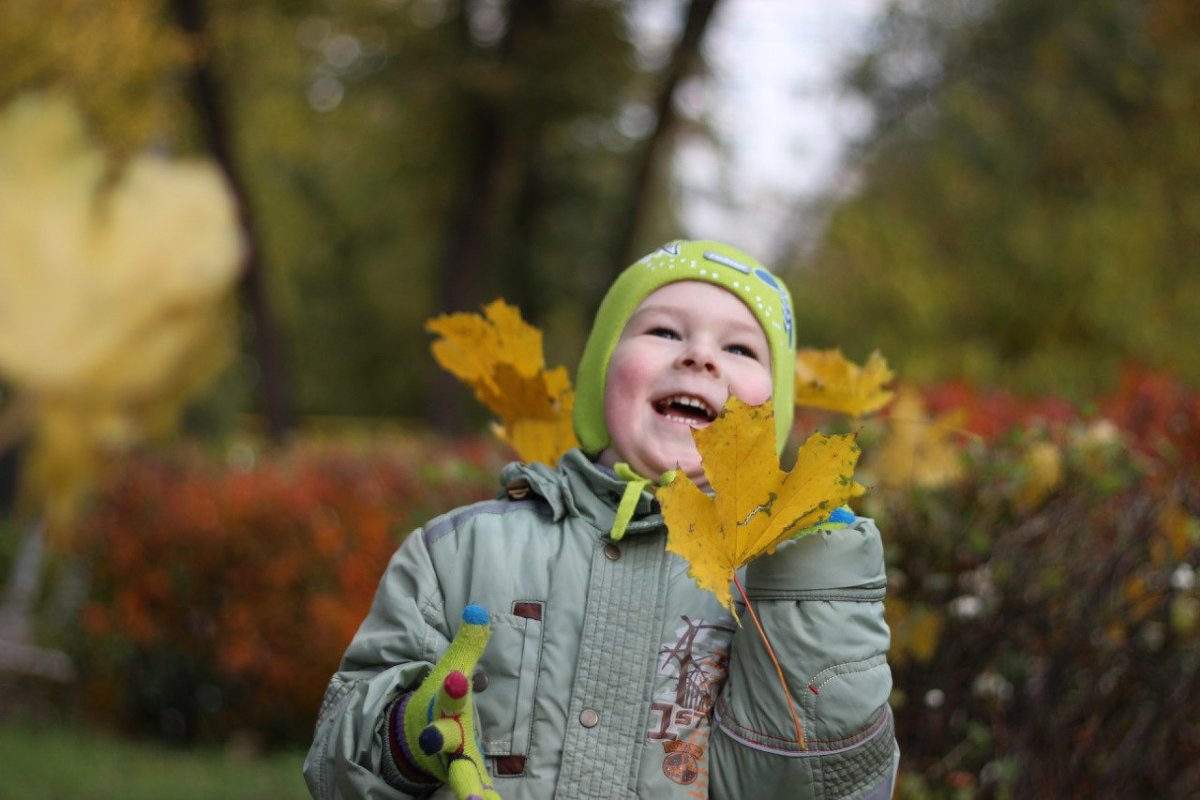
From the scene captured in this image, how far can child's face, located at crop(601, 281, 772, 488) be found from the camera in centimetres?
215

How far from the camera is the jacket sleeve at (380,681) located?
1.91 metres

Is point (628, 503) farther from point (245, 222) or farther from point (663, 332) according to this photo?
point (245, 222)

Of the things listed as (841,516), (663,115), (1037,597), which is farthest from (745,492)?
(663,115)

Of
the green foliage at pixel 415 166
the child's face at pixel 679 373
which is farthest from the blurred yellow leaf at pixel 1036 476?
the green foliage at pixel 415 166

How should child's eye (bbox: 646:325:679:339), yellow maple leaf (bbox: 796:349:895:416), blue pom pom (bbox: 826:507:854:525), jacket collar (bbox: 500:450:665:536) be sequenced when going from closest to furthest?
1. blue pom pom (bbox: 826:507:854:525)
2. jacket collar (bbox: 500:450:665:536)
3. child's eye (bbox: 646:325:679:339)
4. yellow maple leaf (bbox: 796:349:895:416)

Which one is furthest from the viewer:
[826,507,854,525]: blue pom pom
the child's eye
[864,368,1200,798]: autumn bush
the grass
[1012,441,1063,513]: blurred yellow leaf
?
the grass

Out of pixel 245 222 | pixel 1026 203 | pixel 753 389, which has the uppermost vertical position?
pixel 1026 203

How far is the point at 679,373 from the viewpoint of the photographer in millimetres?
2166

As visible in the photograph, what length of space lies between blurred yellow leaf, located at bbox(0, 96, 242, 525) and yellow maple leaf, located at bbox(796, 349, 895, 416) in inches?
260

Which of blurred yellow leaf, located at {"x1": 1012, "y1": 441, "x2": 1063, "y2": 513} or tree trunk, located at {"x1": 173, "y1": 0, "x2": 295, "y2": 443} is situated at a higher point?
tree trunk, located at {"x1": 173, "y1": 0, "x2": 295, "y2": 443}

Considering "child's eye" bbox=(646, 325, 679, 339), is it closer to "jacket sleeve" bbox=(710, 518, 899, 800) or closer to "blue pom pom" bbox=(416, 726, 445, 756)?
"jacket sleeve" bbox=(710, 518, 899, 800)

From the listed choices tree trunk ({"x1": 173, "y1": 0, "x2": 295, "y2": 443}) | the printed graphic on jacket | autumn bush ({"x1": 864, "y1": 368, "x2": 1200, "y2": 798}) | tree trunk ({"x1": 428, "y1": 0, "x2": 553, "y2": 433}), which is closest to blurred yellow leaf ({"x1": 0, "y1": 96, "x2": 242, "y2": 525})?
tree trunk ({"x1": 173, "y1": 0, "x2": 295, "y2": 443})

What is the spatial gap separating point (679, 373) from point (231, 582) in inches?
204

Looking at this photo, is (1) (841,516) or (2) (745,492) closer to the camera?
(2) (745,492)
